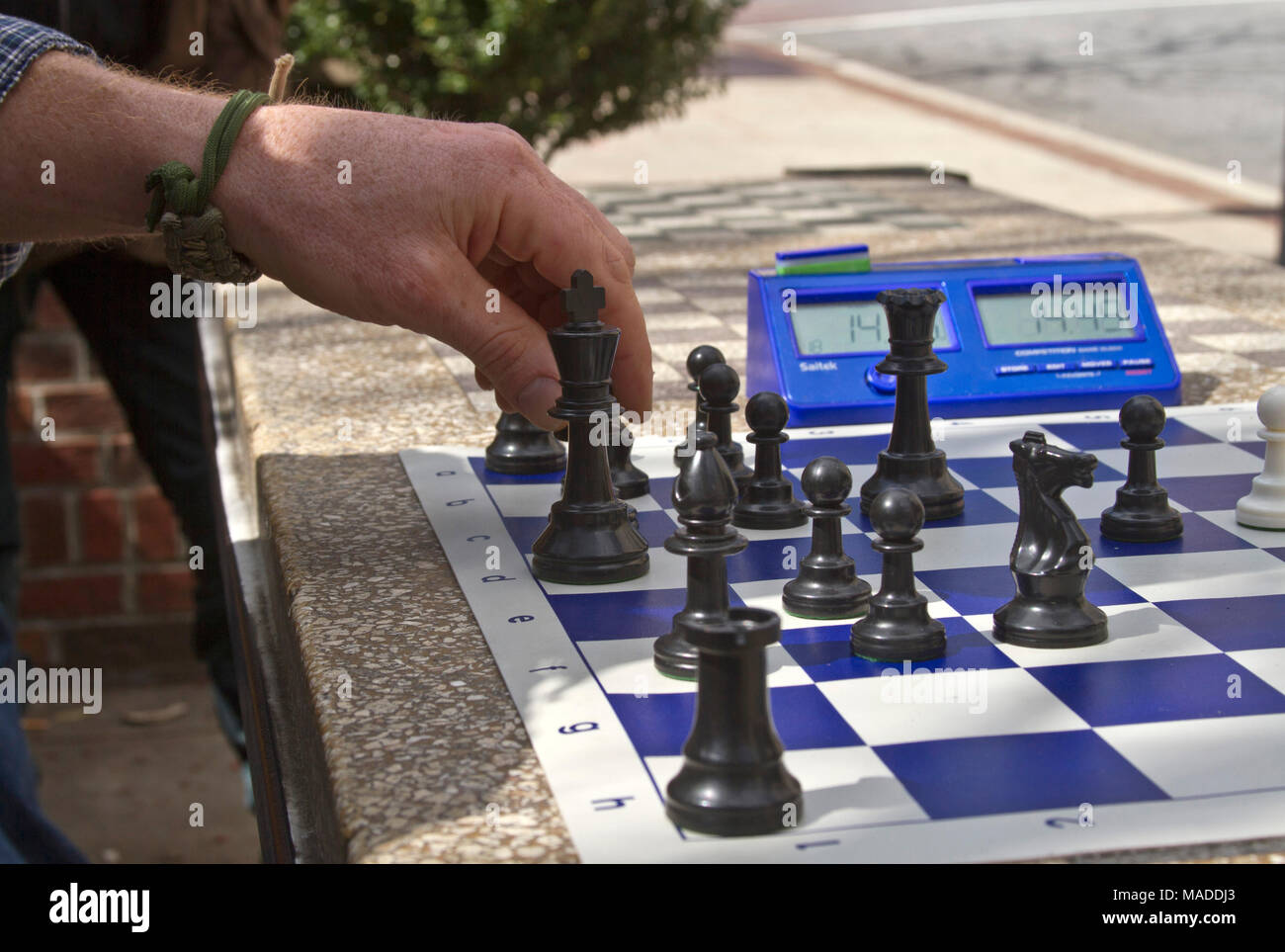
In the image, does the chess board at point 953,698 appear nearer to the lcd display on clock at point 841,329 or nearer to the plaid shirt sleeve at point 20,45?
the lcd display on clock at point 841,329

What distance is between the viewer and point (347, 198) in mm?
1387

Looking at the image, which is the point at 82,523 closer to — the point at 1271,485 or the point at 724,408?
the point at 724,408

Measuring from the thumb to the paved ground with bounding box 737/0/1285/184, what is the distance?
7.69 metres

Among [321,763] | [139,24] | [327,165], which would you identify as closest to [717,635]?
[321,763]

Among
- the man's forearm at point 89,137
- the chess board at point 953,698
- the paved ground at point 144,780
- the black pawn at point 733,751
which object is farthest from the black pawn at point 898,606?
the paved ground at point 144,780

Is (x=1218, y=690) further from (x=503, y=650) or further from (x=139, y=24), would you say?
(x=139, y=24)

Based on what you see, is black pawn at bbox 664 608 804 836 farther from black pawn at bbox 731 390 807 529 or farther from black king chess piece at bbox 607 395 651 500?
black king chess piece at bbox 607 395 651 500

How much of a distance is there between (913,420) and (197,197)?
2.46ft

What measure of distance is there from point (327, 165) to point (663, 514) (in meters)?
0.51

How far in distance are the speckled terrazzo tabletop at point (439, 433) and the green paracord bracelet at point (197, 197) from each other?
1.00 ft

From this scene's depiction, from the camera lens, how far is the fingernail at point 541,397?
148 cm

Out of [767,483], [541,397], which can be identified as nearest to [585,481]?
[541,397]

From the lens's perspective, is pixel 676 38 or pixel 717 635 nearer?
pixel 717 635

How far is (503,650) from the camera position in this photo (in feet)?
4.01
